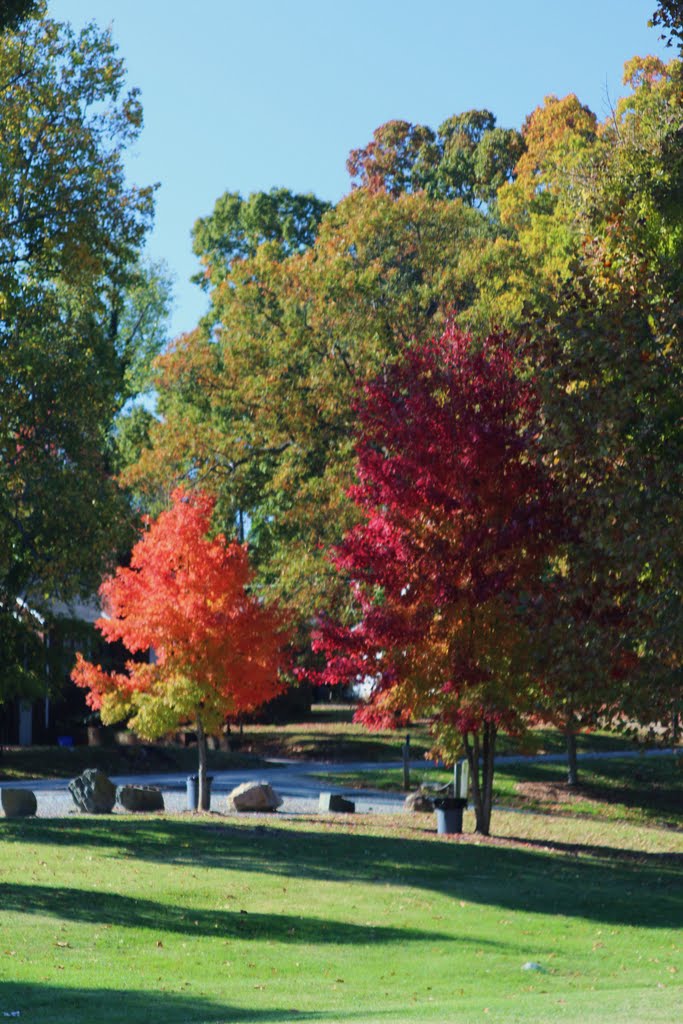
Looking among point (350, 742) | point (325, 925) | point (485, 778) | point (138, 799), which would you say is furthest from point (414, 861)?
point (350, 742)

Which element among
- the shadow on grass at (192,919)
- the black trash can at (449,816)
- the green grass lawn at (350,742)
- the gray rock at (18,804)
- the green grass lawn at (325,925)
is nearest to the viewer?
the green grass lawn at (325,925)

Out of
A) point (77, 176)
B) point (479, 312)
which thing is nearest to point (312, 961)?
point (77, 176)

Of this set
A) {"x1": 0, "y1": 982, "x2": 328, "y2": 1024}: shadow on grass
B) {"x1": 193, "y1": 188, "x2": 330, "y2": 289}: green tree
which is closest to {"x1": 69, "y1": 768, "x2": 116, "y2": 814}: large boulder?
{"x1": 0, "y1": 982, "x2": 328, "y2": 1024}: shadow on grass

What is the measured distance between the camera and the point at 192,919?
14.5m

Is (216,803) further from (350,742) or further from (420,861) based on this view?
(350,742)

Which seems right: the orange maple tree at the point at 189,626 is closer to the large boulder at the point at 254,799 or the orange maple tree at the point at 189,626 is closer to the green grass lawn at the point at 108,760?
the large boulder at the point at 254,799

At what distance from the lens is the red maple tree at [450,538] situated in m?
19.5

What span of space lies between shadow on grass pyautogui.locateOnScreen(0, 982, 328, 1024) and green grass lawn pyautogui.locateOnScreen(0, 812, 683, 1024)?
0.10ft

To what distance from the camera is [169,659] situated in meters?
24.6

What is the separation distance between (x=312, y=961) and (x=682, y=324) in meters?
7.46

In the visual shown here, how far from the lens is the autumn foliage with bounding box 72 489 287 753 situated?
2420 centimetres

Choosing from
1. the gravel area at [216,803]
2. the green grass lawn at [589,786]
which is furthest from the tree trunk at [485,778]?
the green grass lawn at [589,786]

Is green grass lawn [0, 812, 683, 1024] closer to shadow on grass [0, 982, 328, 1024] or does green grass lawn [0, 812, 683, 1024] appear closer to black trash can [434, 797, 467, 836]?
shadow on grass [0, 982, 328, 1024]

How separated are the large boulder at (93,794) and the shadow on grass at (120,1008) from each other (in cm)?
1400
